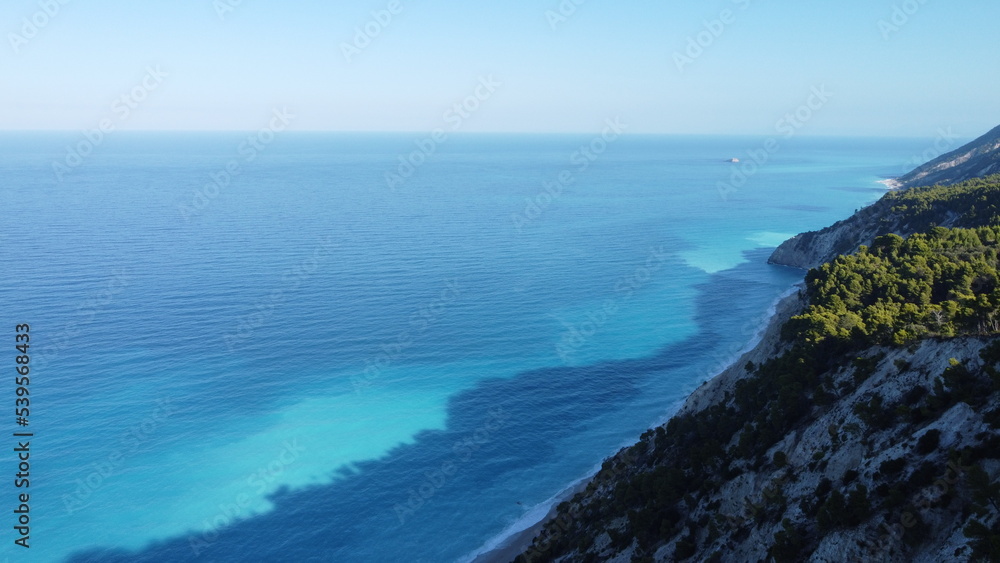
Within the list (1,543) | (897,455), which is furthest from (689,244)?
(1,543)

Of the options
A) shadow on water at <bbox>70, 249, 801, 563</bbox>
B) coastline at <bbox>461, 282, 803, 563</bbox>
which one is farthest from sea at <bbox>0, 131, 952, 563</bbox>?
coastline at <bbox>461, 282, 803, 563</bbox>

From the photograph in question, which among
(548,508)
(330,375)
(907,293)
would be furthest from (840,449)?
(330,375)

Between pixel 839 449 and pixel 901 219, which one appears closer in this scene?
pixel 839 449

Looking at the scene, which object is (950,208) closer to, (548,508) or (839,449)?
(839,449)

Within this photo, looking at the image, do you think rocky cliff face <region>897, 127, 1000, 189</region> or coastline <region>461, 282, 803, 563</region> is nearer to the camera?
coastline <region>461, 282, 803, 563</region>

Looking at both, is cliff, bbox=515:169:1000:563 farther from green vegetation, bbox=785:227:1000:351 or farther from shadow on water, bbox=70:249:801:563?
shadow on water, bbox=70:249:801:563

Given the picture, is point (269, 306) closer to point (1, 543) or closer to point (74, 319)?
point (74, 319)
